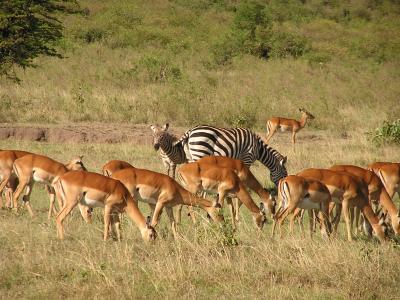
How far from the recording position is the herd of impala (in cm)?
862

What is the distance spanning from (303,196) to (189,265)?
95.2 inches

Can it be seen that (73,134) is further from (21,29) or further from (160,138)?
(160,138)

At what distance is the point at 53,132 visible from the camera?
18625 mm

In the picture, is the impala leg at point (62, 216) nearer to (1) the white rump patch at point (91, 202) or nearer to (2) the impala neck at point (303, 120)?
(1) the white rump patch at point (91, 202)

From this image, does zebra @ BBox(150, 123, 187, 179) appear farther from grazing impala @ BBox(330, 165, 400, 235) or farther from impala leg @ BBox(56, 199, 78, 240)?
impala leg @ BBox(56, 199, 78, 240)

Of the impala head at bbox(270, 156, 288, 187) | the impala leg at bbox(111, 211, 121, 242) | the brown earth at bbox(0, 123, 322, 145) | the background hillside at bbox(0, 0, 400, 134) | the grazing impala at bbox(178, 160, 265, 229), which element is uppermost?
the grazing impala at bbox(178, 160, 265, 229)

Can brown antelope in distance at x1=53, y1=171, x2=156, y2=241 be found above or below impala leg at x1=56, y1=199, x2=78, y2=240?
above

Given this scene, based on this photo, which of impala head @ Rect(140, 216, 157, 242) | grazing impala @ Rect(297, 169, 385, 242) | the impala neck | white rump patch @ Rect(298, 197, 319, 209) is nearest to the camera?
impala head @ Rect(140, 216, 157, 242)

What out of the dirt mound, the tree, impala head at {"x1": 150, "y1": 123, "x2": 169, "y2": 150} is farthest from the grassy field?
the tree

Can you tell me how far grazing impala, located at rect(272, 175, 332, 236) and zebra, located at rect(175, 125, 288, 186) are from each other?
430cm

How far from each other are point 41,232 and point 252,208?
285 centimetres

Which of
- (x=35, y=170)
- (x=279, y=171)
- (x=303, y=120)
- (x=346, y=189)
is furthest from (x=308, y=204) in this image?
(x=303, y=120)

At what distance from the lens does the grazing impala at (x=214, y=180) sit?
10.3 meters

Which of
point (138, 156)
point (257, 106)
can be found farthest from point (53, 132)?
point (257, 106)
